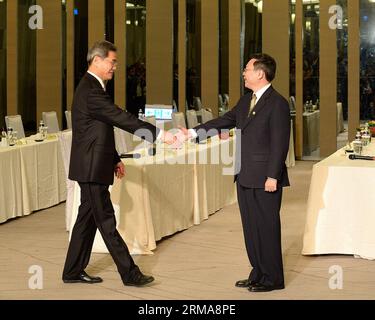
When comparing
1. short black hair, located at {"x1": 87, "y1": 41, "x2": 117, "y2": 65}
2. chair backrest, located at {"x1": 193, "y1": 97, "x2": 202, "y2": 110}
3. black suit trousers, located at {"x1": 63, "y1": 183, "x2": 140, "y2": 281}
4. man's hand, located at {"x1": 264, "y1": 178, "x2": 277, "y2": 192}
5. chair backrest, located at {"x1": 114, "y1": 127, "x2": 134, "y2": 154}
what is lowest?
black suit trousers, located at {"x1": 63, "y1": 183, "x2": 140, "y2": 281}

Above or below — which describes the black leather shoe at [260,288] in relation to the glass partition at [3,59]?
below

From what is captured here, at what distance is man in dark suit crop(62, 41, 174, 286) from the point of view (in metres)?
4.62

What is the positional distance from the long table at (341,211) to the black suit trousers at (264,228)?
109 cm

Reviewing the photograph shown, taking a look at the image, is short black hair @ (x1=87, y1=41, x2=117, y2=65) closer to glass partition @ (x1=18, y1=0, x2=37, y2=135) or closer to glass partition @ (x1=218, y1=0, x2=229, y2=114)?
glass partition @ (x1=218, y1=0, x2=229, y2=114)

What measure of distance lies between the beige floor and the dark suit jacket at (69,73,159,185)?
2.45 ft

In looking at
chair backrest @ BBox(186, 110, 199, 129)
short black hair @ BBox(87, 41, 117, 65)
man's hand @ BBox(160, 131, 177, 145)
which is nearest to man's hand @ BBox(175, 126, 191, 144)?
man's hand @ BBox(160, 131, 177, 145)

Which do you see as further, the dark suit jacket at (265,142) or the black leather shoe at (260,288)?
the black leather shoe at (260,288)

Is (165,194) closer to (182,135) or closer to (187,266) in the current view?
(187,266)

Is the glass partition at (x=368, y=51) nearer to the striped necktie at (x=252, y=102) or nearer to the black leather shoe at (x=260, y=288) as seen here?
the striped necktie at (x=252, y=102)

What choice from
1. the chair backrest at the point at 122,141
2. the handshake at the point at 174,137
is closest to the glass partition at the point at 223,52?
the chair backrest at the point at 122,141

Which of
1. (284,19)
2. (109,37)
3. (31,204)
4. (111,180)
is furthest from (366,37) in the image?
(111,180)

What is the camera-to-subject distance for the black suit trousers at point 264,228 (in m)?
4.62

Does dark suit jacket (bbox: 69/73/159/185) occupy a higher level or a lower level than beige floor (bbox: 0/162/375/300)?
higher

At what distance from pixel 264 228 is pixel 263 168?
37 cm
